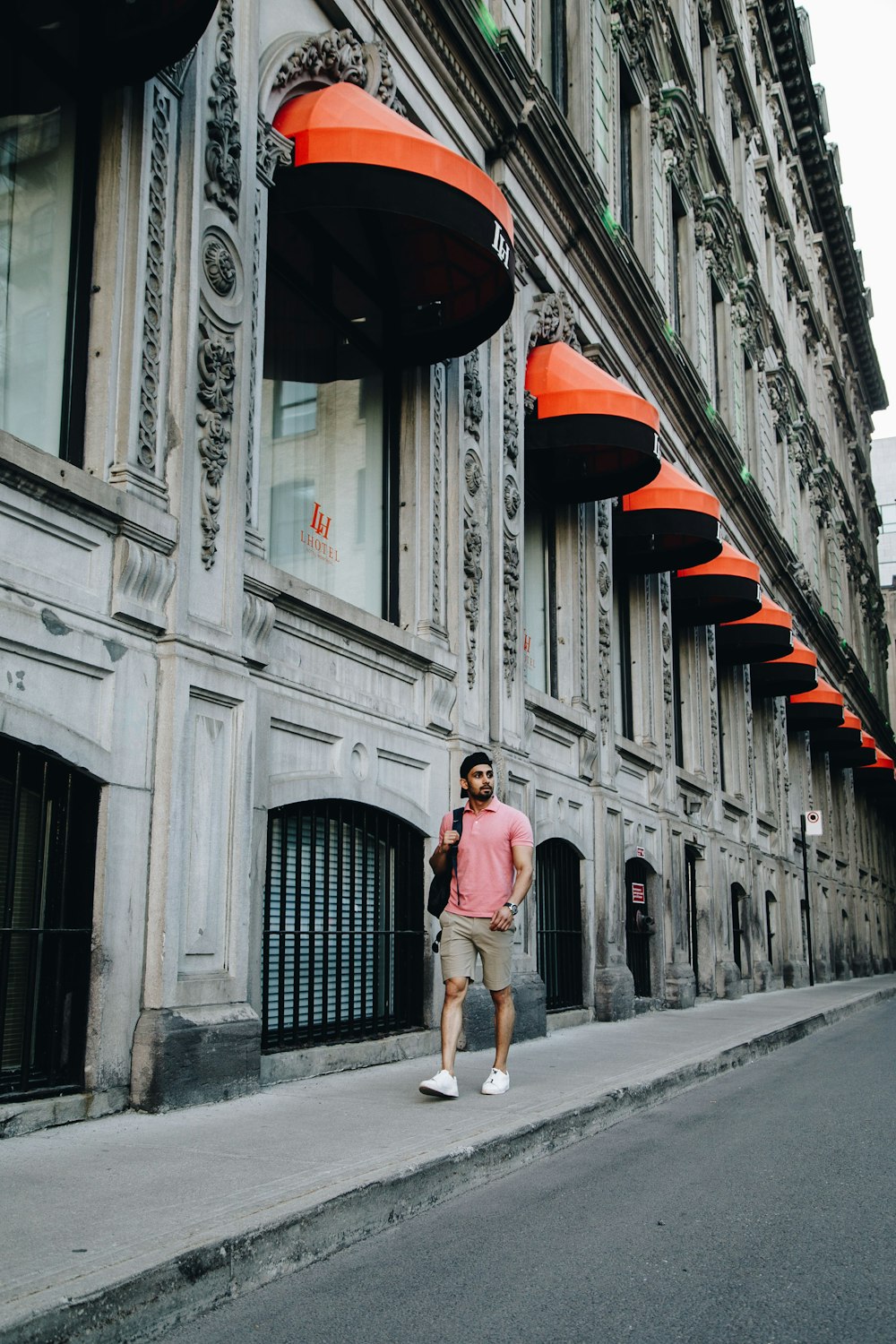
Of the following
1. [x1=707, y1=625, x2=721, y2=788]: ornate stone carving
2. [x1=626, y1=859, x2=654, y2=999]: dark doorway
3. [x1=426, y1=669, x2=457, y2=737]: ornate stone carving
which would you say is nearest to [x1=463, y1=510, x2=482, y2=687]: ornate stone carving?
[x1=426, y1=669, x2=457, y2=737]: ornate stone carving

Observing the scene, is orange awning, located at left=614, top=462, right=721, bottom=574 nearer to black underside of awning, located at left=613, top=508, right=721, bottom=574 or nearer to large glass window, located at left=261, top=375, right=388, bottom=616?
black underside of awning, located at left=613, top=508, right=721, bottom=574

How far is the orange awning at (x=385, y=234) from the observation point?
30.0ft

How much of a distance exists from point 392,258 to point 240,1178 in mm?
7381

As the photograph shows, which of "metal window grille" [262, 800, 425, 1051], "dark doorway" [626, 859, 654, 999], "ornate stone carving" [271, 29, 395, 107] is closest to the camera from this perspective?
"metal window grille" [262, 800, 425, 1051]

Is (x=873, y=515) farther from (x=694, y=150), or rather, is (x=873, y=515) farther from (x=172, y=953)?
(x=172, y=953)

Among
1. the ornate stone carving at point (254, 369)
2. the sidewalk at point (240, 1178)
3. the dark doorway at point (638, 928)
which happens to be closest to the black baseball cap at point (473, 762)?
the sidewalk at point (240, 1178)

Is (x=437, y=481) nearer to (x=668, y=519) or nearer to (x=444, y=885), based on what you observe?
(x=444, y=885)

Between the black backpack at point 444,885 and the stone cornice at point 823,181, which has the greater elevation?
the stone cornice at point 823,181

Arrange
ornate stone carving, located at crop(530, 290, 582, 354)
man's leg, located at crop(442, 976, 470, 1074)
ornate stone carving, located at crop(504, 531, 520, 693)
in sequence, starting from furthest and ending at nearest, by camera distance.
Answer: ornate stone carving, located at crop(530, 290, 582, 354)
ornate stone carving, located at crop(504, 531, 520, 693)
man's leg, located at crop(442, 976, 470, 1074)

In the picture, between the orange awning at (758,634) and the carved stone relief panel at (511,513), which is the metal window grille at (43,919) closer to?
the carved stone relief panel at (511,513)

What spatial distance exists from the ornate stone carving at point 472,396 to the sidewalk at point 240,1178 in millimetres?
5719

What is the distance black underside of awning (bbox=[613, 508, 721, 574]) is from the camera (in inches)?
677

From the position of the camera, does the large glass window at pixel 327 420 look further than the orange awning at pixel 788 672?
No

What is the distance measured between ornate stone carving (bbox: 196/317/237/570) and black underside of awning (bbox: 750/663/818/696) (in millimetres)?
18850
